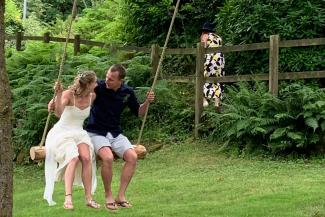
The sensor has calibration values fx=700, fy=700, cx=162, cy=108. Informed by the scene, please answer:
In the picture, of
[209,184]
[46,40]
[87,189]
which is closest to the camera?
[87,189]

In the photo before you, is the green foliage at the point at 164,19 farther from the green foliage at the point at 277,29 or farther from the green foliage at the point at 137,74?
the green foliage at the point at 277,29

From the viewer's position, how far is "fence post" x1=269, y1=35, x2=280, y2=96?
1269 centimetres

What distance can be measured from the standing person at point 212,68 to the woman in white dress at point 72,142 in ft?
20.2

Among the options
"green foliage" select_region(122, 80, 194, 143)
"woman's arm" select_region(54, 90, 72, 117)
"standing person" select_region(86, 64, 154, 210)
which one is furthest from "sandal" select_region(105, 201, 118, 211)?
"green foliage" select_region(122, 80, 194, 143)

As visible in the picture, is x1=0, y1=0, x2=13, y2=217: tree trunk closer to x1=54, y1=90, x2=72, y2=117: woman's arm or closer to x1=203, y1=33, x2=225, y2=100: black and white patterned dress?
x1=54, y1=90, x2=72, y2=117: woman's arm

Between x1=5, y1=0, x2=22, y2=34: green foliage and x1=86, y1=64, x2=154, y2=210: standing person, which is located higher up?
x1=5, y1=0, x2=22, y2=34: green foliage

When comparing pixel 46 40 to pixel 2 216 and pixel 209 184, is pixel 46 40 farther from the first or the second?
pixel 2 216

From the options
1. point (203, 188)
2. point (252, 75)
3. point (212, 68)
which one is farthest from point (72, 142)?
point (212, 68)

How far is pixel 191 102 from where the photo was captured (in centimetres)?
1472

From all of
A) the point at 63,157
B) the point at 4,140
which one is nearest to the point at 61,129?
the point at 63,157

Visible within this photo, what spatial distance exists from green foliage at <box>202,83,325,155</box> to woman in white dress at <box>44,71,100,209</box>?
4524 millimetres

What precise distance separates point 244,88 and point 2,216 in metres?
7.60

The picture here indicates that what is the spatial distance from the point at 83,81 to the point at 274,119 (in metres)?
4.93

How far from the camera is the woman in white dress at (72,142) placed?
26.1 ft
